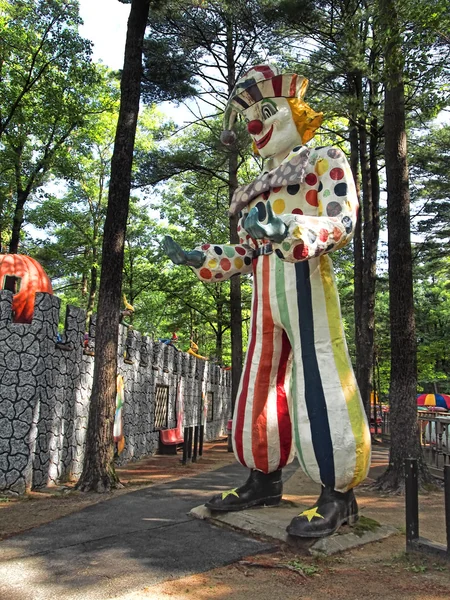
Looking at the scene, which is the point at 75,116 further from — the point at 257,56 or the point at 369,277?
the point at 369,277

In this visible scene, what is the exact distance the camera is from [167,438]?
12453 millimetres

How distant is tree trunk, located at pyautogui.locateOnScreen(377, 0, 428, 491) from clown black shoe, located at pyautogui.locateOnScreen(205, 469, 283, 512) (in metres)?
2.52

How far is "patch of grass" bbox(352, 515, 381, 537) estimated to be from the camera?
3.61 meters

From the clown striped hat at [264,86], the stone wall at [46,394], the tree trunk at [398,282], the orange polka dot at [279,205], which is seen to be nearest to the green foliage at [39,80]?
the stone wall at [46,394]

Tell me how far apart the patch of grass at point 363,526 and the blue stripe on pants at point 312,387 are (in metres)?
0.42

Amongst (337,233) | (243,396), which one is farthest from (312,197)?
(243,396)

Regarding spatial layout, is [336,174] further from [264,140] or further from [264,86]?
[264,86]

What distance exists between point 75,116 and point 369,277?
8262mm

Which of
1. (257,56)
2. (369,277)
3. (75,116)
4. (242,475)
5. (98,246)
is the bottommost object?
(242,475)

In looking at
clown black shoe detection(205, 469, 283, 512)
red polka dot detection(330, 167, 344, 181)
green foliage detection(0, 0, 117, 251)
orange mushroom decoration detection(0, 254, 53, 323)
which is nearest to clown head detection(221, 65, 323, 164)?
red polka dot detection(330, 167, 344, 181)

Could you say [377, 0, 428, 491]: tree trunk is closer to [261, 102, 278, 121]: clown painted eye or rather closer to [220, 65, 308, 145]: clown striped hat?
[220, 65, 308, 145]: clown striped hat

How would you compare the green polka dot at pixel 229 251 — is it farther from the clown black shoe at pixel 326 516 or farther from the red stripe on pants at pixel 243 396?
the clown black shoe at pixel 326 516

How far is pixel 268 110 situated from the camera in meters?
4.14

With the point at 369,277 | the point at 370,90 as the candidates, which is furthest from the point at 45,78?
the point at 369,277
